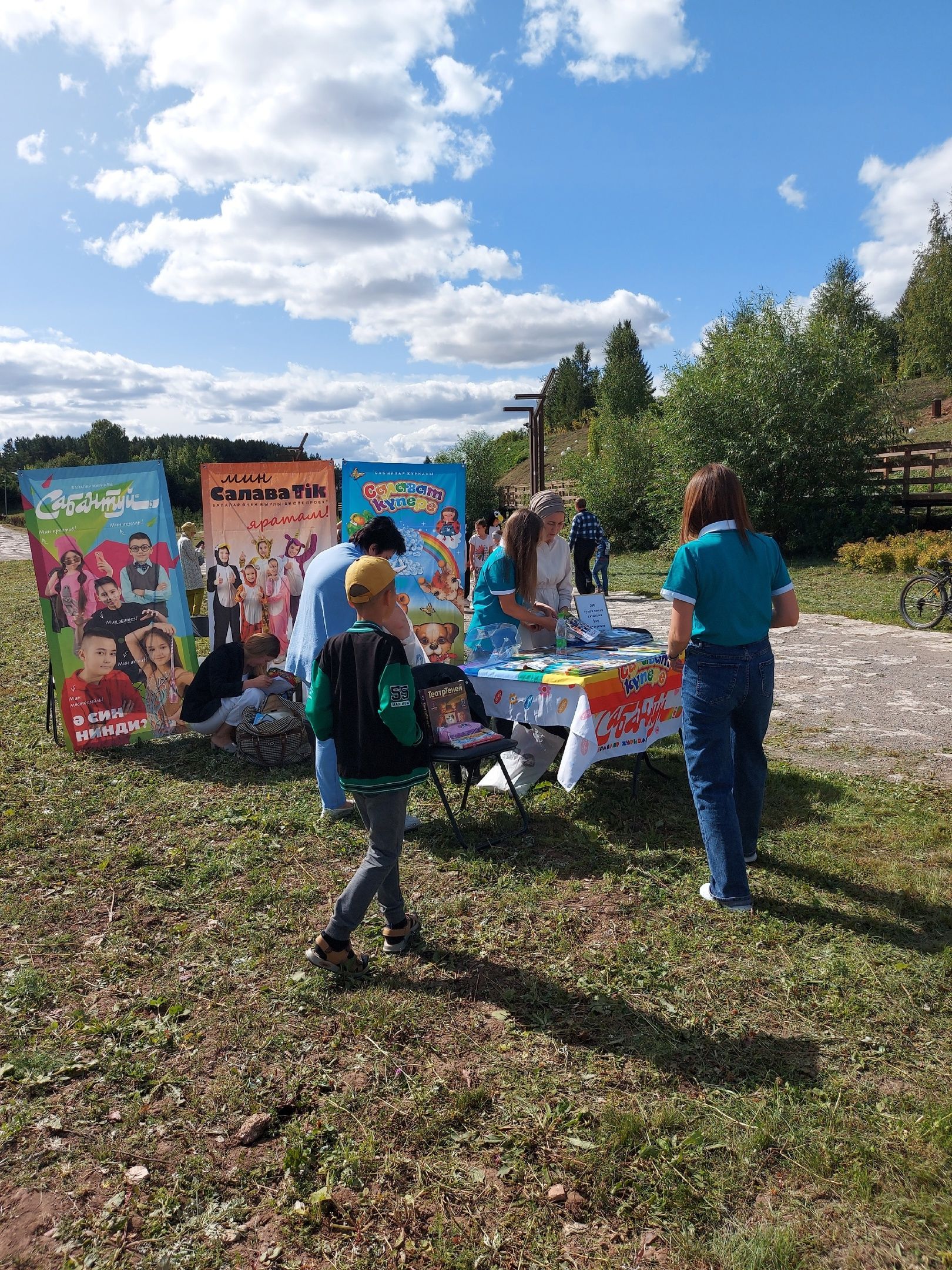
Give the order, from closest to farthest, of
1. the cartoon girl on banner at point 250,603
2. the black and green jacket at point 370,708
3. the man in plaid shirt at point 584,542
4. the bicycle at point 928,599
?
the black and green jacket at point 370,708 → the cartoon girl on banner at point 250,603 → the bicycle at point 928,599 → the man in plaid shirt at point 584,542

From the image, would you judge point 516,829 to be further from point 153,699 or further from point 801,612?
point 801,612

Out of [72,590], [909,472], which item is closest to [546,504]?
[72,590]

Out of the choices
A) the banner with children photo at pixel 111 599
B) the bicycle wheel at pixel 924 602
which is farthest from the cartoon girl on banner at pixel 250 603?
the bicycle wheel at pixel 924 602

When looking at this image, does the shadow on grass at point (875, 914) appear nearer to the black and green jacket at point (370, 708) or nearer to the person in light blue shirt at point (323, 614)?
the black and green jacket at point (370, 708)

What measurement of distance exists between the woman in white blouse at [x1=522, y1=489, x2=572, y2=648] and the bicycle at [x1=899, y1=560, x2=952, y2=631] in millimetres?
7822

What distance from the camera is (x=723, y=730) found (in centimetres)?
373

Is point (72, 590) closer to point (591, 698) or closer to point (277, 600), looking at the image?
point (277, 600)

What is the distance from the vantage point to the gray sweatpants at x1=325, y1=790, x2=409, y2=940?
10.8 ft

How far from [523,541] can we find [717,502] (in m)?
1.76

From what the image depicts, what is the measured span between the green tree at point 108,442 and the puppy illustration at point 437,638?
10206 centimetres

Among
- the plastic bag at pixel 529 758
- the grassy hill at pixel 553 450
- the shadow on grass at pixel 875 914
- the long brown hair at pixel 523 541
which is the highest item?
the grassy hill at pixel 553 450

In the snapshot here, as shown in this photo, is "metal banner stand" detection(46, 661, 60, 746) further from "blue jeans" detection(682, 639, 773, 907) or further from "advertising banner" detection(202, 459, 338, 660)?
"blue jeans" detection(682, 639, 773, 907)

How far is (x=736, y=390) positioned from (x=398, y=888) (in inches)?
790

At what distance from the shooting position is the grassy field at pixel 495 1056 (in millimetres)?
2234
